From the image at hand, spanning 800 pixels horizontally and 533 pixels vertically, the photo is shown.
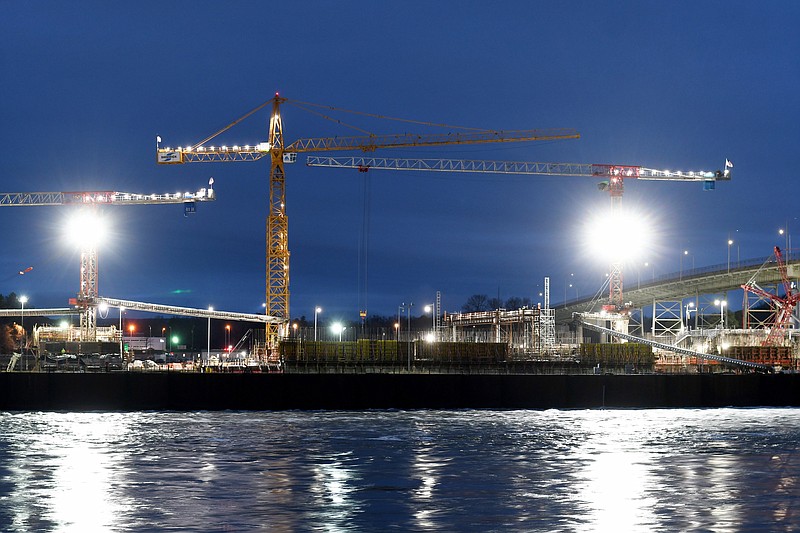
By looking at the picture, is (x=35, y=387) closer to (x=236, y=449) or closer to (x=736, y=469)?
(x=236, y=449)

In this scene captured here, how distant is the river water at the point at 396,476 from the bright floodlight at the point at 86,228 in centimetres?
7589

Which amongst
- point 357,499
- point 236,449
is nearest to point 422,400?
point 236,449

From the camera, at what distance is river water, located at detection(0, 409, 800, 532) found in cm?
3197

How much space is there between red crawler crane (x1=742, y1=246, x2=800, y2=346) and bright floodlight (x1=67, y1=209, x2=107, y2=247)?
8439cm

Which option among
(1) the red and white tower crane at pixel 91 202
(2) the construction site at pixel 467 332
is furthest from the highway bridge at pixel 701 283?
(1) the red and white tower crane at pixel 91 202

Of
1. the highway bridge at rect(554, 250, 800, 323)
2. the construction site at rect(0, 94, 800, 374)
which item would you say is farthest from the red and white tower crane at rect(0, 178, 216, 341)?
the highway bridge at rect(554, 250, 800, 323)

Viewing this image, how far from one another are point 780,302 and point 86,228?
301ft

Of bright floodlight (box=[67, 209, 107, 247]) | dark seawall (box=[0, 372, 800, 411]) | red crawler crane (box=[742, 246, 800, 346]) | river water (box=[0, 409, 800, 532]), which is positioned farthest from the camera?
bright floodlight (box=[67, 209, 107, 247])

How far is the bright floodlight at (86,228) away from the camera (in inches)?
5748

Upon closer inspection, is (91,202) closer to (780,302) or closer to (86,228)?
(86,228)

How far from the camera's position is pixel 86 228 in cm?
15088

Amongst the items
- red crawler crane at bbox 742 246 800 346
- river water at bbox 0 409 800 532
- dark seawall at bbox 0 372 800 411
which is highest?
red crawler crane at bbox 742 246 800 346

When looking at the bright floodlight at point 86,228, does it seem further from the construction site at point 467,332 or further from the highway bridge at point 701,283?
the highway bridge at point 701,283

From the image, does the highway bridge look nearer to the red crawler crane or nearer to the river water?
the red crawler crane
